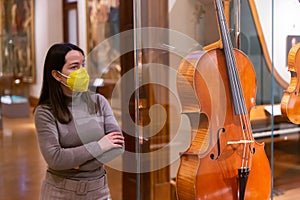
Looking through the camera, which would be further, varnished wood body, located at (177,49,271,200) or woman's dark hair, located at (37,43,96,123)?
varnished wood body, located at (177,49,271,200)

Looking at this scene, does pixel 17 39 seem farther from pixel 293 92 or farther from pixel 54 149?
pixel 54 149

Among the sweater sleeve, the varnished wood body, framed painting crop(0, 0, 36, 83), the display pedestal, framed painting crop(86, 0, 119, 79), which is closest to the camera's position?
the sweater sleeve

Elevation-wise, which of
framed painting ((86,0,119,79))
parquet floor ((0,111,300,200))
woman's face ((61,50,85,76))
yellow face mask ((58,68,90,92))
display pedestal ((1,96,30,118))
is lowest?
parquet floor ((0,111,300,200))

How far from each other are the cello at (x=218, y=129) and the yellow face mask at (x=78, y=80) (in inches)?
16.2

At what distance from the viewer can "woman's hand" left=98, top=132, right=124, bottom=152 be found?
1673 millimetres

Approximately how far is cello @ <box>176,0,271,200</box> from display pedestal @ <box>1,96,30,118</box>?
381cm

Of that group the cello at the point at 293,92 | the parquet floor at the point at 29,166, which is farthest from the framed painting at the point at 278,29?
the parquet floor at the point at 29,166

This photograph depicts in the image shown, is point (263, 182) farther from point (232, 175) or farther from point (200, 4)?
point (200, 4)

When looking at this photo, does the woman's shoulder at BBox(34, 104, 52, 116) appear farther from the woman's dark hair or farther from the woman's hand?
the woman's hand

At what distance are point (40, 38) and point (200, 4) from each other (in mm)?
2871

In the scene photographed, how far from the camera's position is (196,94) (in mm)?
1815

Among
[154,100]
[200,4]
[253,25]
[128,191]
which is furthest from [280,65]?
[128,191]

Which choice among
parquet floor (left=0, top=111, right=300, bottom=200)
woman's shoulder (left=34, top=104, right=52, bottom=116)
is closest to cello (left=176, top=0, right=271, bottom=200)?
woman's shoulder (left=34, top=104, right=52, bottom=116)

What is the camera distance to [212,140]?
6.09 ft
